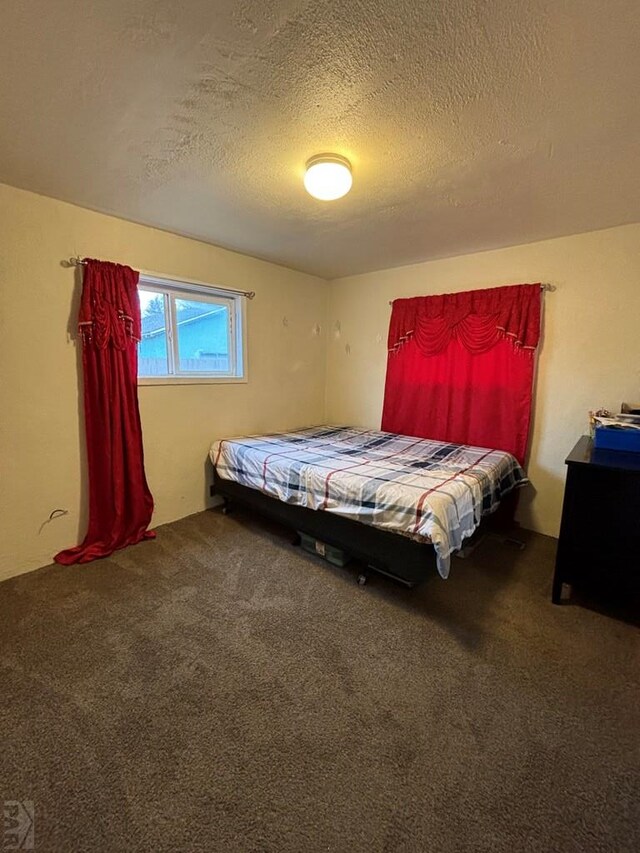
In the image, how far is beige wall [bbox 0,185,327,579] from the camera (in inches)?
82.7

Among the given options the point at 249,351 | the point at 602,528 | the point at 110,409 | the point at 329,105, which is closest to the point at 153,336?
the point at 110,409

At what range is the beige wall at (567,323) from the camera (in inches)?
95.7

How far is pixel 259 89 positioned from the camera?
4.25 feet

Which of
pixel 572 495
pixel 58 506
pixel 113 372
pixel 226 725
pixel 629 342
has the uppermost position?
A: pixel 629 342

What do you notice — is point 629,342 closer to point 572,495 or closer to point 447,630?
point 572,495

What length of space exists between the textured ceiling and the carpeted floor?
7.42 ft

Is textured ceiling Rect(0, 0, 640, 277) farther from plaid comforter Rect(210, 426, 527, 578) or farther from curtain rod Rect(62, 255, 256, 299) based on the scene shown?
plaid comforter Rect(210, 426, 527, 578)

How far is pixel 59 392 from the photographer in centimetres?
230

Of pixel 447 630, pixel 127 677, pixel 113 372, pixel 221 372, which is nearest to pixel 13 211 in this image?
pixel 113 372

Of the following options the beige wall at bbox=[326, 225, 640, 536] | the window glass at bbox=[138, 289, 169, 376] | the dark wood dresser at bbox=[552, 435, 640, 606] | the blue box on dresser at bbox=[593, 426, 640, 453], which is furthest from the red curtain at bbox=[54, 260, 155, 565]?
the blue box on dresser at bbox=[593, 426, 640, 453]

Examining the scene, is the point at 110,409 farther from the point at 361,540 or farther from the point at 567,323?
the point at 567,323

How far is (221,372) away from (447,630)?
2.63m

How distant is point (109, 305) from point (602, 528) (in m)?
3.20

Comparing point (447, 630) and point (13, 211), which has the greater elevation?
point (13, 211)
